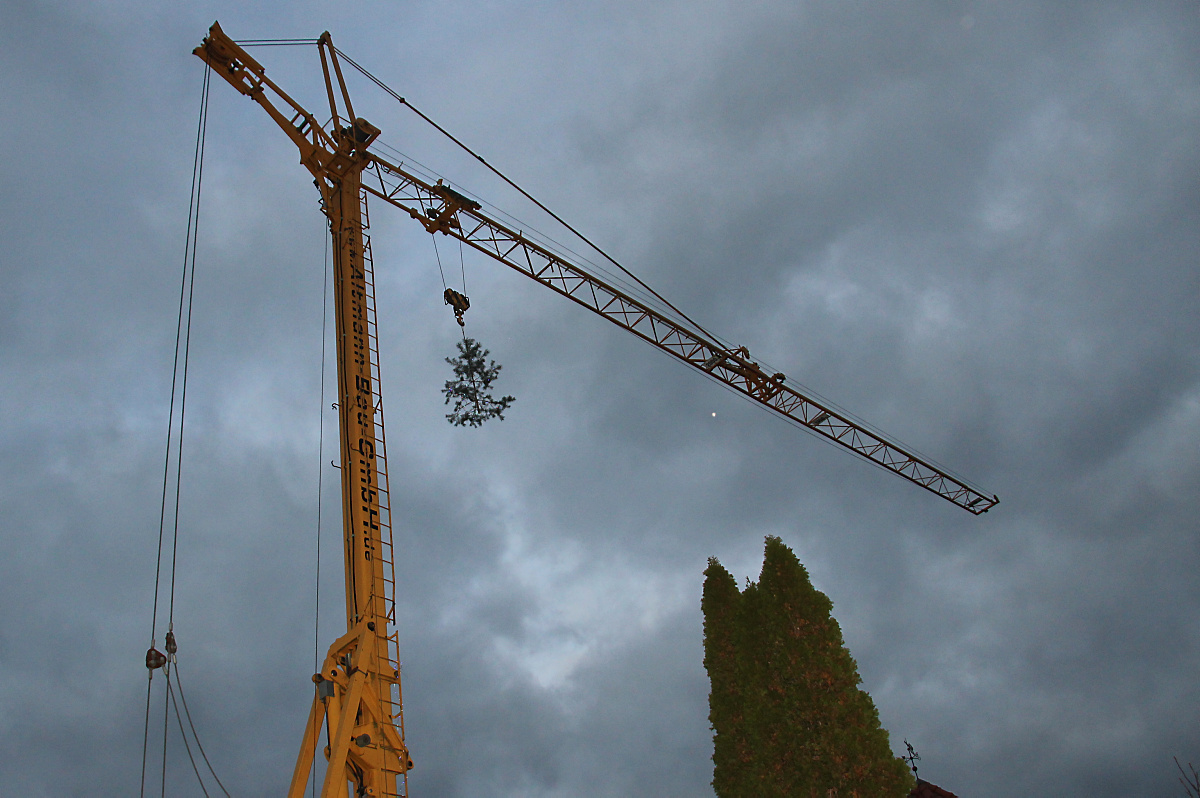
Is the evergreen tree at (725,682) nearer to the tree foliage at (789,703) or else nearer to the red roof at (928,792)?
the tree foliage at (789,703)

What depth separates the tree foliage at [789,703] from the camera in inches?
756

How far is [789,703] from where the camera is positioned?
20.7m

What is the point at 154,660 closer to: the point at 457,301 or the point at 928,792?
the point at 457,301

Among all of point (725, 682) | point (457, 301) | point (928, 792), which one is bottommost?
point (928, 792)

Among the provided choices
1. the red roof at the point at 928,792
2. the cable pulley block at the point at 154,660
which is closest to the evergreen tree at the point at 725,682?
the red roof at the point at 928,792

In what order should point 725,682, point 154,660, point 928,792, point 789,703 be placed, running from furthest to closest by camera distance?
point 928,792 → point 725,682 → point 789,703 → point 154,660

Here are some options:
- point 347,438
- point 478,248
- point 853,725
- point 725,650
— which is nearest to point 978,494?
point 725,650

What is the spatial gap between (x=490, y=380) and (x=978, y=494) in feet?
115

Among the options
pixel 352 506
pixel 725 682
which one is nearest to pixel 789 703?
pixel 725 682

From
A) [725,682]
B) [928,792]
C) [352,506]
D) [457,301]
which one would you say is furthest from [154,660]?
[928,792]

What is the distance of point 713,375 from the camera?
3516 cm

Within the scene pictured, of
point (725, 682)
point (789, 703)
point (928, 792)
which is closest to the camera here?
point (789, 703)

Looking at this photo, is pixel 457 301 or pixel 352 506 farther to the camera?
pixel 457 301

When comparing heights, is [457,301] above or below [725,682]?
above
